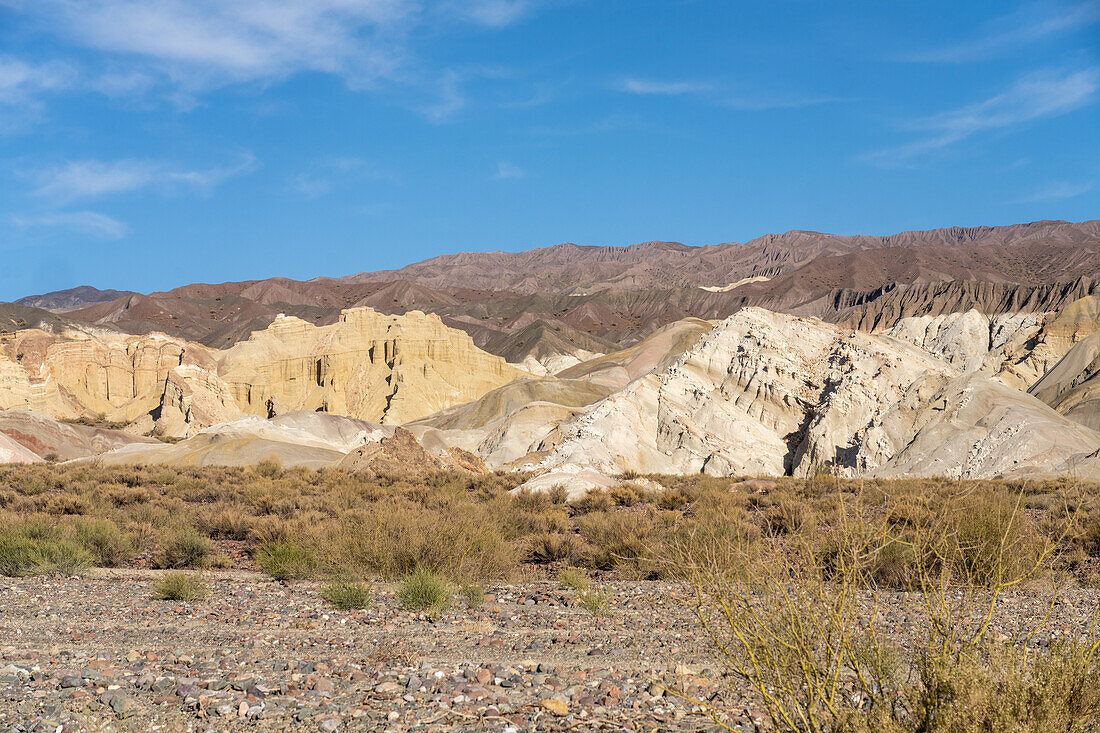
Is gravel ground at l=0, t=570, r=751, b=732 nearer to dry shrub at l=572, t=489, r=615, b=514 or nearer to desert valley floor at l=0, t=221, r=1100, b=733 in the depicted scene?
desert valley floor at l=0, t=221, r=1100, b=733

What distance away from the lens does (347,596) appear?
9.46 meters

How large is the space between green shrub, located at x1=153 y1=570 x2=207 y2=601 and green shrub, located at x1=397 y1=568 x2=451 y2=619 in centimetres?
297

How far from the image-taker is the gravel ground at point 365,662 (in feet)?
16.9

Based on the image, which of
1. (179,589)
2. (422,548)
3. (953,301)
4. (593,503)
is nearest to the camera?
(179,589)

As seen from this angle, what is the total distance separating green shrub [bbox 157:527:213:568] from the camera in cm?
1380

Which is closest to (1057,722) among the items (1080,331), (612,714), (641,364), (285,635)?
(612,714)

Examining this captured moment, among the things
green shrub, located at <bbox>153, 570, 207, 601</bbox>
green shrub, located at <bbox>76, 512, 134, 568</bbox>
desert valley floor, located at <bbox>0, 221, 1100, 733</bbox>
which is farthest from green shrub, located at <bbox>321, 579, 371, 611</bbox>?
green shrub, located at <bbox>76, 512, 134, 568</bbox>

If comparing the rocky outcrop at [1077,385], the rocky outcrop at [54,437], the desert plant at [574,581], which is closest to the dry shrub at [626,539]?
the desert plant at [574,581]

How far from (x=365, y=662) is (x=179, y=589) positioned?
16.3ft

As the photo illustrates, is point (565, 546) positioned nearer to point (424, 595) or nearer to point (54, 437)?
point (424, 595)

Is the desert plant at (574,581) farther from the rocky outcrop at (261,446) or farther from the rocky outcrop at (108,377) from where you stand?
the rocky outcrop at (108,377)

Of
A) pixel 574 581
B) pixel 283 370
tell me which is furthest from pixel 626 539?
pixel 283 370

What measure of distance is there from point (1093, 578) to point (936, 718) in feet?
30.2

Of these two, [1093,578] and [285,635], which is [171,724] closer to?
[285,635]
